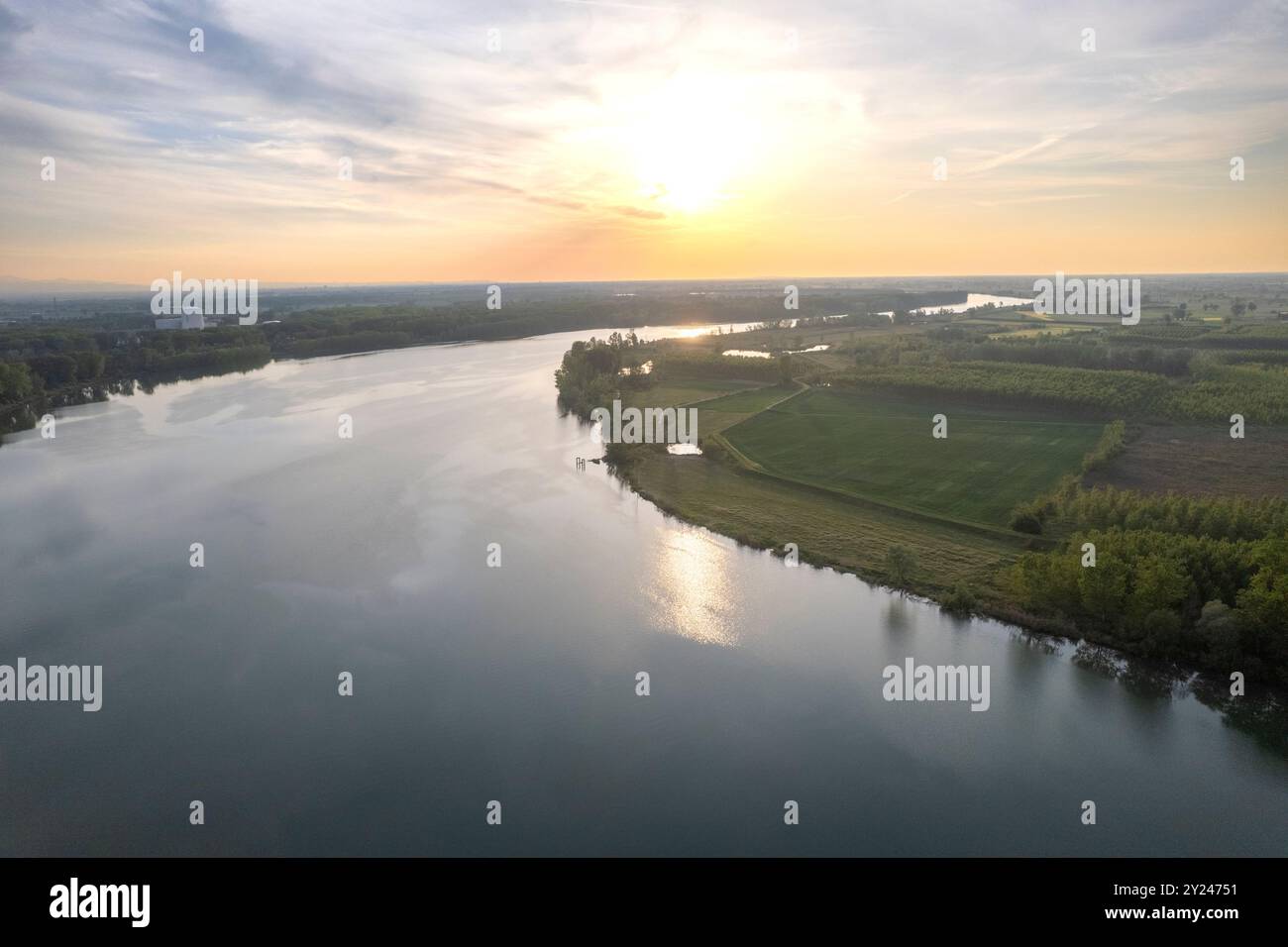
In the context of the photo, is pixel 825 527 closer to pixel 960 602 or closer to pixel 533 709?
pixel 960 602

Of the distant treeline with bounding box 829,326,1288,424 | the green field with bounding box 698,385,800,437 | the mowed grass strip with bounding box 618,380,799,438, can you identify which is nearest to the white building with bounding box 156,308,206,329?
the mowed grass strip with bounding box 618,380,799,438

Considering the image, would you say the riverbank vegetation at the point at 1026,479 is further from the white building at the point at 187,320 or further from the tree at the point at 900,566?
the white building at the point at 187,320

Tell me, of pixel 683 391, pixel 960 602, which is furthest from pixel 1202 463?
pixel 683 391

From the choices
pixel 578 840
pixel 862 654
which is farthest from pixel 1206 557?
pixel 578 840

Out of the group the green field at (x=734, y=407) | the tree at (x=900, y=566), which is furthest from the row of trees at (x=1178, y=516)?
the green field at (x=734, y=407)

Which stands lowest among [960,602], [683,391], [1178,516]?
[960,602]

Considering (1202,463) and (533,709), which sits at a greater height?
(1202,463)

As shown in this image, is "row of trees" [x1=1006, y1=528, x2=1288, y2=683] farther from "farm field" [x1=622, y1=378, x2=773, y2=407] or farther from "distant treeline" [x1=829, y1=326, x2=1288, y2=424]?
"farm field" [x1=622, y1=378, x2=773, y2=407]
